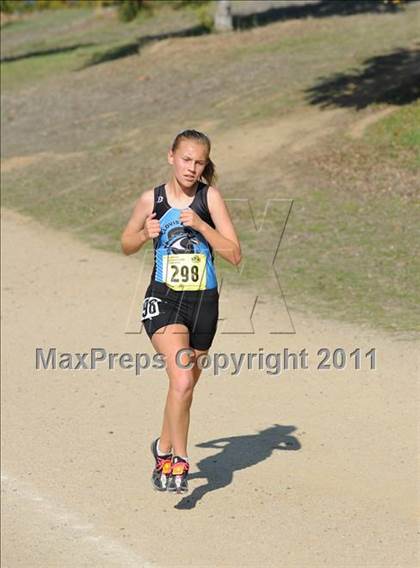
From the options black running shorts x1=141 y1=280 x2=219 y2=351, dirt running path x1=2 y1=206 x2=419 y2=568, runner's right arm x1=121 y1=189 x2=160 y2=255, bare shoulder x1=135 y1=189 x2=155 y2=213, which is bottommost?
dirt running path x1=2 y1=206 x2=419 y2=568

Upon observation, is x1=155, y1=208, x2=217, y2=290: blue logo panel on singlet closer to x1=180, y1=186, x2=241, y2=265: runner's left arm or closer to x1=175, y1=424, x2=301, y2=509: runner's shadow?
x1=180, y1=186, x2=241, y2=265: runner's left arm

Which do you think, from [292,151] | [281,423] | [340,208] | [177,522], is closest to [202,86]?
[292,151]

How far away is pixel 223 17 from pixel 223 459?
1135 inches

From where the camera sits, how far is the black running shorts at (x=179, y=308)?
795cm

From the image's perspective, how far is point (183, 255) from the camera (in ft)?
25.2

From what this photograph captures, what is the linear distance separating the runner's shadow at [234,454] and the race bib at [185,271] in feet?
8.58

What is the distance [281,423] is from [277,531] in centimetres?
240

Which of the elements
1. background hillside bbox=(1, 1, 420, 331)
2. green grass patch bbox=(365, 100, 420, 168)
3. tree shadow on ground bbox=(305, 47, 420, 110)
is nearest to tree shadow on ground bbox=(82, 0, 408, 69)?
background hillside bbox=(1, 1, 420, 331)

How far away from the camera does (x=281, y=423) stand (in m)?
11.5

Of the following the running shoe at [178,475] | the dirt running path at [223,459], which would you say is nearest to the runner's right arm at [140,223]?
the running shoe at [178,475]

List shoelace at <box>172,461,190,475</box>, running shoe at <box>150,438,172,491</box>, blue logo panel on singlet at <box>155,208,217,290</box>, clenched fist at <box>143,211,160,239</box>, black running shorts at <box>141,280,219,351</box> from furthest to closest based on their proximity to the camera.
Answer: running shoe at <box>150,438,172,491</box> < shoelace at <box>172,461,190,475</box> < black running shorts at <box>141,280,219,351</box> < blue logo panel on singlet at <box>155,208,217,290</box> < clenched fist at <box>143,211,160,239</box>

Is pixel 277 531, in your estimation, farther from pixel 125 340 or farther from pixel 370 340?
pixel 125 340

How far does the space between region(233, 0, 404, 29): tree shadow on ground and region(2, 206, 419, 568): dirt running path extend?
24.6 meters

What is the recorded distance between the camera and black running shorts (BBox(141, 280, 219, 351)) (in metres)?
7.95
